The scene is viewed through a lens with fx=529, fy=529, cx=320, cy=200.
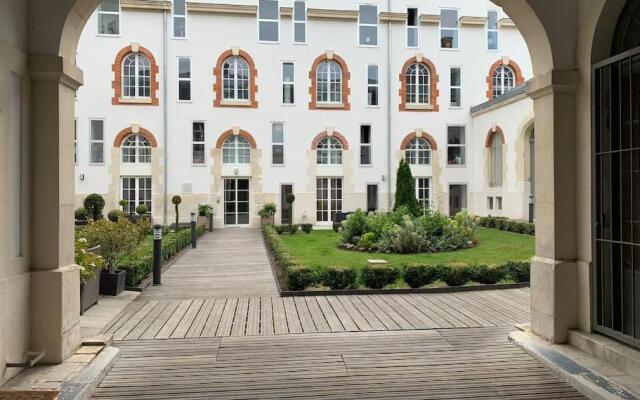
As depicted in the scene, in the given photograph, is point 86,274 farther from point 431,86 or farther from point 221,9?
point 431,86

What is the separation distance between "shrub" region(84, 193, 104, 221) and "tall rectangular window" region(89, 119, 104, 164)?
1.87 m

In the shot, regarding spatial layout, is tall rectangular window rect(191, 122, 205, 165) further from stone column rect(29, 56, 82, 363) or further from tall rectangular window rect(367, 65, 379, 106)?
stone column rect(29, 56, 82, 363)

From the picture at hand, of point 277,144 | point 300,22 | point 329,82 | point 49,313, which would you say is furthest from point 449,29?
point 49,313

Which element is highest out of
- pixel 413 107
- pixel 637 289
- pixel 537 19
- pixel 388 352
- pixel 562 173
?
pixel 413 107

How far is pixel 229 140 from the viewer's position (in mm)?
24359

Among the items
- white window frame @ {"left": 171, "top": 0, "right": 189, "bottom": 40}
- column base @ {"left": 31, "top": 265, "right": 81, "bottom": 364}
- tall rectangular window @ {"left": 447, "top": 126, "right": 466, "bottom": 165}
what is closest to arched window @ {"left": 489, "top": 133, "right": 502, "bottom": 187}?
tall rectangular window @ {"left": 447, "top": 126, "right": 466, "bottom": 165}

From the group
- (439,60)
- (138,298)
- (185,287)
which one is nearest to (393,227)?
(185,287)

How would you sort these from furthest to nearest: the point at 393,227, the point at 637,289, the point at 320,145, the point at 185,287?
the point at 320,145
the point at 393,227
the point at 185,287
the point at 637,289

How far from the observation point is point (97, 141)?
23438 mm

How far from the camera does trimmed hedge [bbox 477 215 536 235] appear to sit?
1880 cm

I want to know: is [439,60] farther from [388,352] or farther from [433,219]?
[388,352]

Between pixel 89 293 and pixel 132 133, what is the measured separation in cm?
1785

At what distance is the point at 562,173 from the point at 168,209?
810 inches

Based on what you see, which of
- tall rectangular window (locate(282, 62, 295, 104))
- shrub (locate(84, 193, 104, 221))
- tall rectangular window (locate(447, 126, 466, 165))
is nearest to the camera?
shrub (locate(84, 193, 104, 221))
